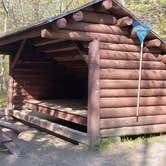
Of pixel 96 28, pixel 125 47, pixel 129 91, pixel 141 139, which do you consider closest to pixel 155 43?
pixel 125 47

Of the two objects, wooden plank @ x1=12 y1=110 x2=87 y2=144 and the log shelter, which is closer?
the log shelter

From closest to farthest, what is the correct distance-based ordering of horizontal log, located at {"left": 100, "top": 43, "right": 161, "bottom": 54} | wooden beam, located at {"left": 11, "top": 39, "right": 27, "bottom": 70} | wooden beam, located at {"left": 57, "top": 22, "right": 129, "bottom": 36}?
1. wooden beam, located at {"left": 57, "top": 22, "right": 129, "bottom": 36}
2. horizontal log, located at {"left": 100, "top": 43, "right": 161, "bottom": 54}
3. wooden beam, located at {"left": 11, "top": 39, "right": 27, "bottom": 70}

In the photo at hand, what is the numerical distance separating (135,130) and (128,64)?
1.62 meters

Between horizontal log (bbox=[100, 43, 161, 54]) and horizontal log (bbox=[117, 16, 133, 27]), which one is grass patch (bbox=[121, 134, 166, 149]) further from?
horizontal log (bbox=[117, 16, 133, 27])

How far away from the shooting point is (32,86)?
40.4ft

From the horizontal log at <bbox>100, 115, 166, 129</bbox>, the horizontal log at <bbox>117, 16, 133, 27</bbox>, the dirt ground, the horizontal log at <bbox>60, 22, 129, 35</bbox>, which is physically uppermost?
the horizontal log at <bbox>117, 16, 133, 27</bbox>

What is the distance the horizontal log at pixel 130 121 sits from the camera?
27.0 feet

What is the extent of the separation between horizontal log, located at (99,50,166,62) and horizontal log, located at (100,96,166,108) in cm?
98

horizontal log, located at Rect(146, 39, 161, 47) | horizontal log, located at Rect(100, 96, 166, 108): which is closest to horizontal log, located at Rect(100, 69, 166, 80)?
horizontal log, located at Rect(100, 96, 166, 108)

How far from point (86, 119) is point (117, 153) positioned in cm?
135

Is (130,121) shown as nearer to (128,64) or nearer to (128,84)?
(128,84)

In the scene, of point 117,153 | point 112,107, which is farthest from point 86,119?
point 117,153

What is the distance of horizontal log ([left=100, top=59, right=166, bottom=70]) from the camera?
27.2ft

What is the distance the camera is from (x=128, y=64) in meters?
8.68
